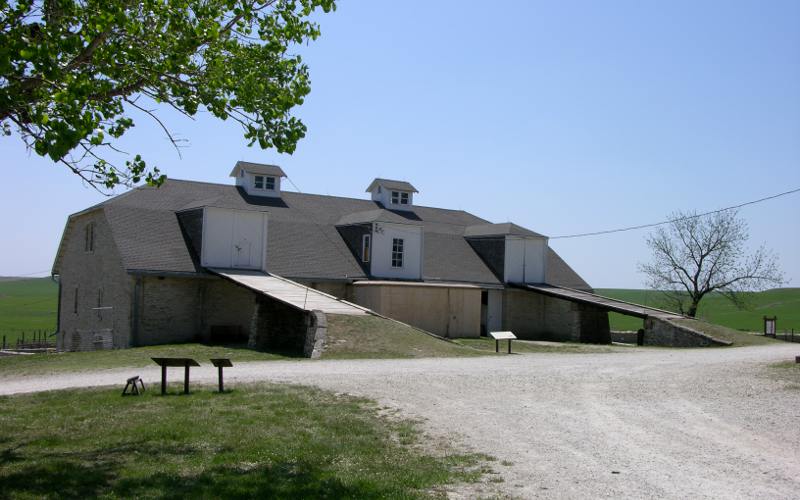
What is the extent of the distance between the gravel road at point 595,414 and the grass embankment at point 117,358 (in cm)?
197

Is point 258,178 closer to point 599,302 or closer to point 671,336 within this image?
point 599,302

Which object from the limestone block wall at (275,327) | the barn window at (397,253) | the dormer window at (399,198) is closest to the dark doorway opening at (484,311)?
the barn window at (397,253)

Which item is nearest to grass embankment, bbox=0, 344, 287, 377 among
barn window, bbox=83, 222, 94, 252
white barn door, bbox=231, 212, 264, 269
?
white barn door, bbox=231, 212, 264, 269

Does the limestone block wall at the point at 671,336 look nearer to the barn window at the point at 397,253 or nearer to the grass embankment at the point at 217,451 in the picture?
the barn window at the point at 397,253

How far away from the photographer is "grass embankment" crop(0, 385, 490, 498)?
27.4 feet

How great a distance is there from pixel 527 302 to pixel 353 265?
10.4 m

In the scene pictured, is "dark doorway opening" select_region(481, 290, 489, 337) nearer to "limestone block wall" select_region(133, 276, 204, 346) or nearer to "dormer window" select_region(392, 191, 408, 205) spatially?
"dormer window" select_region(392, 191, 408, 205)

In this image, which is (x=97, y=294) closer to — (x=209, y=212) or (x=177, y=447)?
(x=209, y=212)

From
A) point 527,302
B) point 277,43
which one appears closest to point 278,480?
point 277,43

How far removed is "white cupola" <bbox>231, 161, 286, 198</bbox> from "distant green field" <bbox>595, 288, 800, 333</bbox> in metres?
26.4

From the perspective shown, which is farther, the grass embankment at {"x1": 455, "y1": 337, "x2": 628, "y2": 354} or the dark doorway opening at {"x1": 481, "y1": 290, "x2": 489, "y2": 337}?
the dark doorway opening at {"x1": 481, "y1": 290, "x2": 489, "y2": 337}

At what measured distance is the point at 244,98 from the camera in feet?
35.9

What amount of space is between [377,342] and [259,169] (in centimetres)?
1760

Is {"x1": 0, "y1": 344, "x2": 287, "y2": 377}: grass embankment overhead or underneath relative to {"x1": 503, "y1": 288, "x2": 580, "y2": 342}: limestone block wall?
underneath
